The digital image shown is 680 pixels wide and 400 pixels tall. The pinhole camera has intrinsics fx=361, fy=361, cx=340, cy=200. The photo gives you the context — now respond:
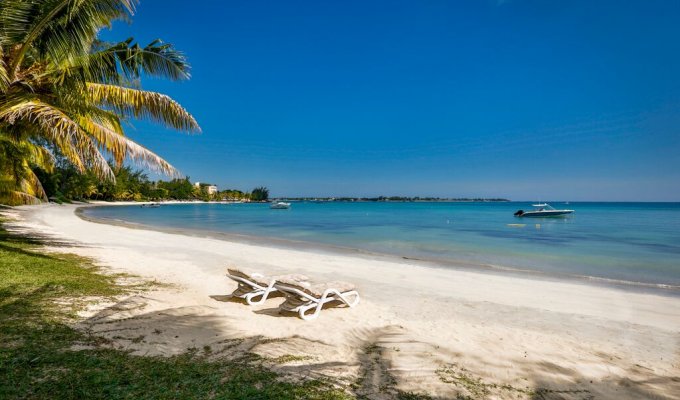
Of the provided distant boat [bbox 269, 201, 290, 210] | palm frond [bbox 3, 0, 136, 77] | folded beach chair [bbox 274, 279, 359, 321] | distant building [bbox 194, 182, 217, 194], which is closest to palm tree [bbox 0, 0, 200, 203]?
palm frond [bbox 3, 0, 136, 77]

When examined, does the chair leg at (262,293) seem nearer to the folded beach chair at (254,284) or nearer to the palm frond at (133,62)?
the folded beach chair at (254,284)

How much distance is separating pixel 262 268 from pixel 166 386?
774cm

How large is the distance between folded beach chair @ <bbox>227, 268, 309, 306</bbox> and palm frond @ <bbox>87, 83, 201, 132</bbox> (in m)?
4.89

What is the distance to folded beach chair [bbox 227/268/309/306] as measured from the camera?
20.5 ft

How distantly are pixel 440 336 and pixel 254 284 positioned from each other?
3245mm

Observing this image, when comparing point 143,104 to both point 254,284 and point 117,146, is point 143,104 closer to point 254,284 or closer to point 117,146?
point 117,146

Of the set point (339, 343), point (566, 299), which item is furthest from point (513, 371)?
point (566, 299)

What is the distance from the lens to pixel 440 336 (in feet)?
16.6

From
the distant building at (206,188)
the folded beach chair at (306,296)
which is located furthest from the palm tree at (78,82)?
the distant building at (206,188)

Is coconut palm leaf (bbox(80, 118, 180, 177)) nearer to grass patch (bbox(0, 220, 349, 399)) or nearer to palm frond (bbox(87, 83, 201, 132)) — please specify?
palm frond (bbox(87, 83, 201, 132))

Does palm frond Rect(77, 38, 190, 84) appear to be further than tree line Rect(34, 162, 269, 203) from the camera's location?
No

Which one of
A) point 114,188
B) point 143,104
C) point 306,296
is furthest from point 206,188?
point 306,296

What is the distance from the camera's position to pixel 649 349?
4.99 m

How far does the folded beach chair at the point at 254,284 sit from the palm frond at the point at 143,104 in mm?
4885
